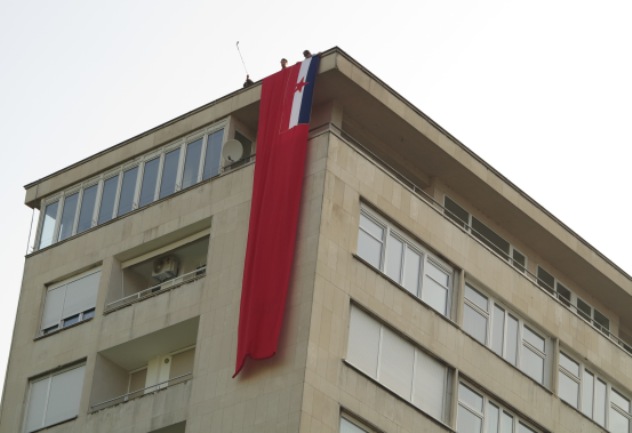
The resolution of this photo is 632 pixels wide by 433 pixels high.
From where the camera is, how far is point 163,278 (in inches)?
2080

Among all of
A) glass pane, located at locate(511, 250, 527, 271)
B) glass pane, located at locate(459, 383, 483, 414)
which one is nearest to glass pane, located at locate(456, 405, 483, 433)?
glass pane, located at locate(459, 383, 483, 414)

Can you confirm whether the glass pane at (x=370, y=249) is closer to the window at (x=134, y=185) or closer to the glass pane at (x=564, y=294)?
the window at (x=134, y=185)

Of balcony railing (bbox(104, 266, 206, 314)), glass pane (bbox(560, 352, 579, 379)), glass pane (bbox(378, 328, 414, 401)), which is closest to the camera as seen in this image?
glass pane (bbox(378, 328, 414, 401))

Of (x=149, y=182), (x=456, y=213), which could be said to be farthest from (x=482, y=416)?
(x=149, y=182)

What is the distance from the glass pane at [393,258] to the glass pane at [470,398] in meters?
3.62

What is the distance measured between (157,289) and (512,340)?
10288 mm

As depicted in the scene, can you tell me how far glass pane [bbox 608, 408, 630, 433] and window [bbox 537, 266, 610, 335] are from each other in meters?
2.87

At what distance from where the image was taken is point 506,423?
52.2m

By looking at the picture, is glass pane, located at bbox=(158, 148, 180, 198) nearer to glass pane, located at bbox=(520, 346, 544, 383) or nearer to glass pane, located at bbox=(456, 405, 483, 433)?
glass pane, located at bbox=(456, 405, 483, 433)

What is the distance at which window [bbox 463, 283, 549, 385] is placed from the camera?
2062 inches

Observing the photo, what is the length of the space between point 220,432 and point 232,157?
8.77 metres

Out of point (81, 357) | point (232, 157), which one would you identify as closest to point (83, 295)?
point (81, 357)

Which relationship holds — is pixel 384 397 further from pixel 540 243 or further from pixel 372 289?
pixel 540 243

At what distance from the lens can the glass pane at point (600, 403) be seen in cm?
5609
